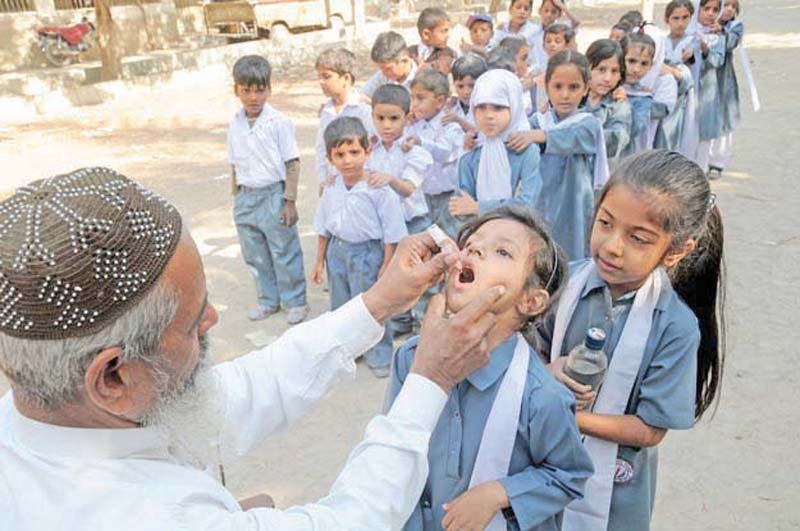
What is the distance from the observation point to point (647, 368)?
1.79 metres

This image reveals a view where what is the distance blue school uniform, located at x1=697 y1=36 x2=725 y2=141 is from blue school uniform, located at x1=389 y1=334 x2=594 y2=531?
19.4ft

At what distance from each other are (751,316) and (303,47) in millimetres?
14379

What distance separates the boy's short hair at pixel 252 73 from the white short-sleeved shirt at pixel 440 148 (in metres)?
1.06

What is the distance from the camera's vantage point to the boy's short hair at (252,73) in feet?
13.6

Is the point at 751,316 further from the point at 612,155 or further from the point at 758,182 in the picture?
the point at 758,182

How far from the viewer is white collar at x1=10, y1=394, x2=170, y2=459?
1121 mm

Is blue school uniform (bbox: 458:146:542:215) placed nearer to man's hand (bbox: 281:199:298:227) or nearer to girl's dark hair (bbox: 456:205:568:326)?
man's hand (bbox: 281:199:298:227)

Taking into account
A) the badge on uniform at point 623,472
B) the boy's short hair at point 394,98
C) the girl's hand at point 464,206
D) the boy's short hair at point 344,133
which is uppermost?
the boy's short hair at point 394,98

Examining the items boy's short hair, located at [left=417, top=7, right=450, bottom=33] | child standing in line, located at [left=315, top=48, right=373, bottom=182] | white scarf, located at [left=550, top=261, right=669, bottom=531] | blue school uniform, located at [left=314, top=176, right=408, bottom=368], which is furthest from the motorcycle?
white scarf, located at [left=550, top=261, right=669, bottom=531]

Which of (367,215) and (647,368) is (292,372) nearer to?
(647,368)

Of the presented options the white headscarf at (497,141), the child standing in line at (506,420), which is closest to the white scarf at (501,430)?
the child standing in line at (506,420)

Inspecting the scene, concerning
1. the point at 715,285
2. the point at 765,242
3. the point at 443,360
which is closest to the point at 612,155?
the point at 765,242

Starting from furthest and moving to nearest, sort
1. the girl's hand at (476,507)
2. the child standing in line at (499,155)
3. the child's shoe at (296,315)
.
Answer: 1. the child's shoe at (296,315)
2. the child standing in line at (499,155)
3. the girl's hand at (476,507)

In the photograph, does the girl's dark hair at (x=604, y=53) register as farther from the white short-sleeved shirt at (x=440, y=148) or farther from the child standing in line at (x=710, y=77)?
the child standing in line at (x=710, y=77)
